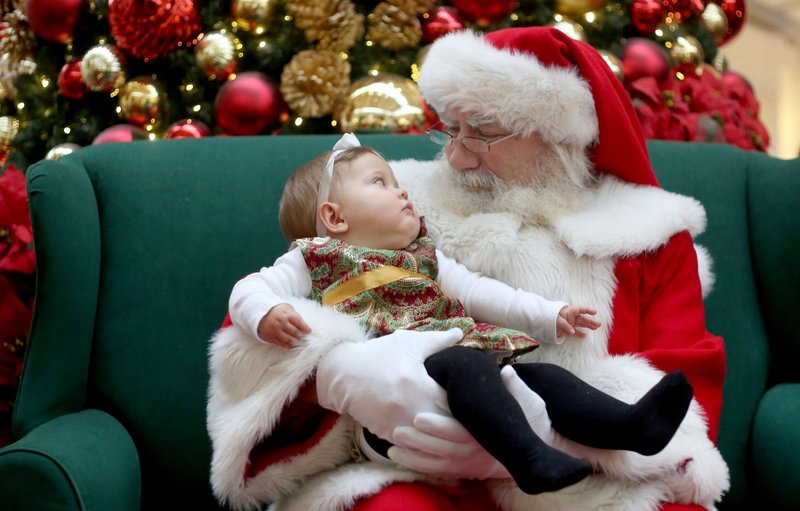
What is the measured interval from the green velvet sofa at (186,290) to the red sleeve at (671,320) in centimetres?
37

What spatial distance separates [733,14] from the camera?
122 inches

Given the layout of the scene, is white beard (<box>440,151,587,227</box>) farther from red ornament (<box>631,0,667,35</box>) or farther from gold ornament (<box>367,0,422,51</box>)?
red ornament (<box>631,0,667,35</box>)

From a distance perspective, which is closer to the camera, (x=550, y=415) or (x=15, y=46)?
(x=550, y=415)

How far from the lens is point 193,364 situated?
189 centimetres

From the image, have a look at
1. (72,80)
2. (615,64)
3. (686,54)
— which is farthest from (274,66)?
(686,54)

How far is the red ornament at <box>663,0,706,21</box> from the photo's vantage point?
2.80m

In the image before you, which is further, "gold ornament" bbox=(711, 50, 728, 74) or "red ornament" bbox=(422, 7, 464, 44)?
"gold ornament" bbox=(711, 50, 728, 74)

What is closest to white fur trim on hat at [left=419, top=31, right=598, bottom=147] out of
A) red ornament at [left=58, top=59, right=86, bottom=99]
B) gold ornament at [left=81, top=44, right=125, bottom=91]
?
gold ornament at [left=81, top=44, right=125, bottom=91]

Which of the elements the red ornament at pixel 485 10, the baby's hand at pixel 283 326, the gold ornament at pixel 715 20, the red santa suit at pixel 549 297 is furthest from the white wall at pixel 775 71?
the baby's hand at pixel 283 326

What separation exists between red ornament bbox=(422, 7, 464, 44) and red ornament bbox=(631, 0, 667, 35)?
567 mm

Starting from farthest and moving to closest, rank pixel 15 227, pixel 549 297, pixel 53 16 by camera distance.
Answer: pixel 53 16
pixel 15 227
pixel 549 297

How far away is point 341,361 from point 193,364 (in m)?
0.62

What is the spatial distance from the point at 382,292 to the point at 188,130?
121 cm

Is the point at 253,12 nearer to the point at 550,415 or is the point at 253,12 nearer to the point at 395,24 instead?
the point at 395,24
